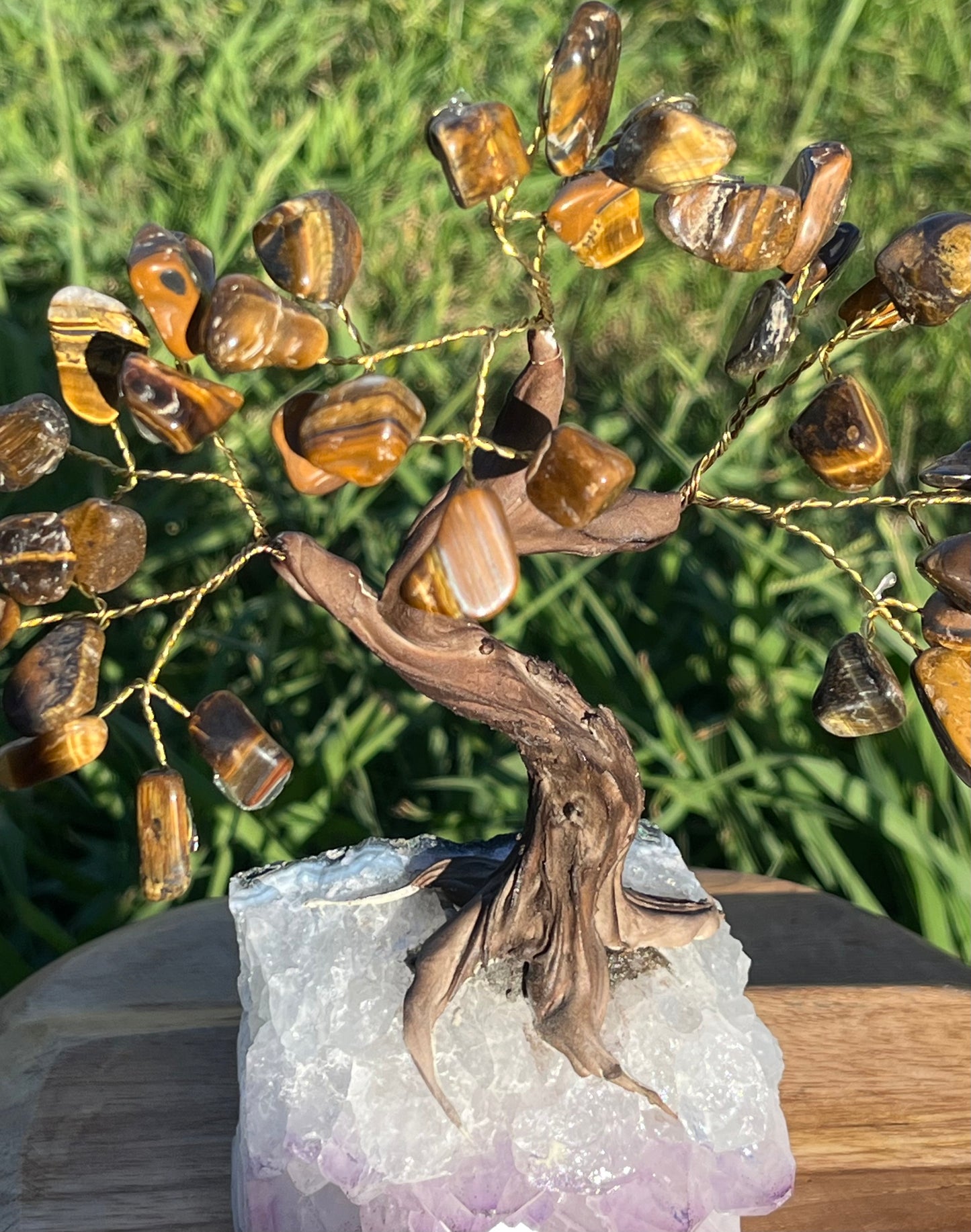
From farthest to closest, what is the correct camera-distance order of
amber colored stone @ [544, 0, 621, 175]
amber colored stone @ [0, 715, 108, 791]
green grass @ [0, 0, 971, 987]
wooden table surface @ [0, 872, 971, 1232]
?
green grass @ [0, 0, 971, 987], wooden table surface @ [0, 872, 971, 1232], amber colored stone @ [0, 715, 108, 791], amber colored stone @ [544, 0, 621, 175]

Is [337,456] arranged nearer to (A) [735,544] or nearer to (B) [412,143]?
(A) [735,544]

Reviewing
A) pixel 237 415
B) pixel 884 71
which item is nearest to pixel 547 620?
pixel 237 415

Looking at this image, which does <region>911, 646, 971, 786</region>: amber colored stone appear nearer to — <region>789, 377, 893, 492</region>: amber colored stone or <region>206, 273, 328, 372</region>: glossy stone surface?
<region>789, 377, 893, 492</region>: amber colored stone

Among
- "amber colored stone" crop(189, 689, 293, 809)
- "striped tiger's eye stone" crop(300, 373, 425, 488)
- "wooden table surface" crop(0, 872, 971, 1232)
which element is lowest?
"wooden table surface" crop(0, 872, 971, 1232)

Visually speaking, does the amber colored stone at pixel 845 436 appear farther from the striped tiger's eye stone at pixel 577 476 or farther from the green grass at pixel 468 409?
the green grass at pixel 468 409

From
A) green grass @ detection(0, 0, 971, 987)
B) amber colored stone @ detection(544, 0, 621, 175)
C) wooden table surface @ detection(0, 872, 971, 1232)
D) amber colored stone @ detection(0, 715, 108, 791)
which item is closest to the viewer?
amber colored stone @ detection(544, 0, 621, 175)

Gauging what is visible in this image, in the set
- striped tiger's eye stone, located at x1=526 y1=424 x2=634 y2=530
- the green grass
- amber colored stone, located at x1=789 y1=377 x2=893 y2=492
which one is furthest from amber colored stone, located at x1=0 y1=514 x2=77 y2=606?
the green grass

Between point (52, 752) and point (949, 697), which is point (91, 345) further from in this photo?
point (949, 697)
